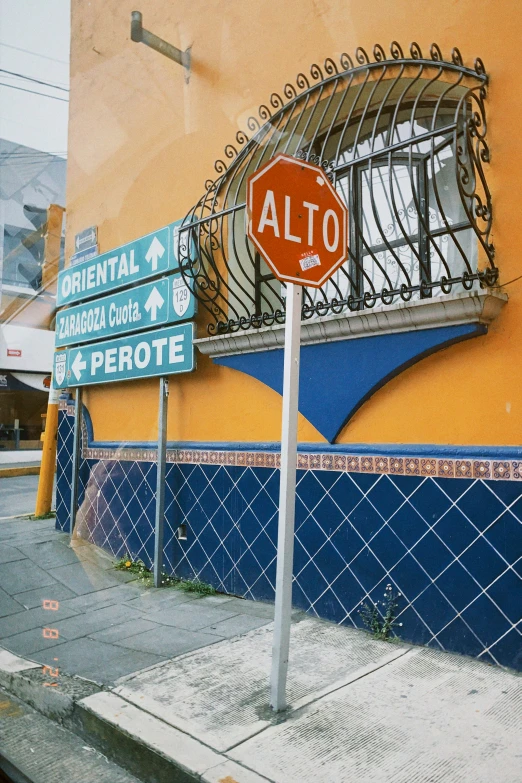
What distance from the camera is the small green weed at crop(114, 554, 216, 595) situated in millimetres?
5520

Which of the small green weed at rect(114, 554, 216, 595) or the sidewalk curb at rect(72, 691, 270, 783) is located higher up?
the small green weed at rect(114, 554, 216, 595)

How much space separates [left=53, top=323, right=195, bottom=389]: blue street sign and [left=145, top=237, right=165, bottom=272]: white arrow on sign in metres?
0.71

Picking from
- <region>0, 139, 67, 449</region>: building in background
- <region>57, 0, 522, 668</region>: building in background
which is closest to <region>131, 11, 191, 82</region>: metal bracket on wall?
<region>57, 0, 522, 668</region>: building in background

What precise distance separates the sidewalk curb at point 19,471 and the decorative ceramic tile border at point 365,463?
30.6ft

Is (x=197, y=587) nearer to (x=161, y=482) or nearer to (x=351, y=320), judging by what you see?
(x=161, y=482)

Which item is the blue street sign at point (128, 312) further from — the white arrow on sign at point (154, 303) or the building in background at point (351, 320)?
the building in background at point (351, 320)

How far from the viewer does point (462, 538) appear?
3750mm

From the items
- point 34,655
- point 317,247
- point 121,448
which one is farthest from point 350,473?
point 121,448

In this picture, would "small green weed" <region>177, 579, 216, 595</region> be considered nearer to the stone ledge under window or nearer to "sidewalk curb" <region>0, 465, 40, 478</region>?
the stone ledge under window

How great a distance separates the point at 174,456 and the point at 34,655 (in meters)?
2.35

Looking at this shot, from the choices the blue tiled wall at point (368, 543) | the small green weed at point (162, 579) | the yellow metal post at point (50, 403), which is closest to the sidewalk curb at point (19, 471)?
the yellow metal post at point (50, 403)

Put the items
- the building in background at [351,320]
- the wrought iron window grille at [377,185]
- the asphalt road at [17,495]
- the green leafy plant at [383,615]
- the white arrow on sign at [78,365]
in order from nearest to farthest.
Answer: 1. the building in background at [351,320]
2. the wrought iron window grille at [377,185]
3. the green leafy plant at [383,615]
4. the white arrow on sign at [78,365]
5. the asphalt road at [17,495]

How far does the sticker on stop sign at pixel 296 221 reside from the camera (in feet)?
9.78

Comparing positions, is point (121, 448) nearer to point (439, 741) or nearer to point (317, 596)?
point (317, 596)
